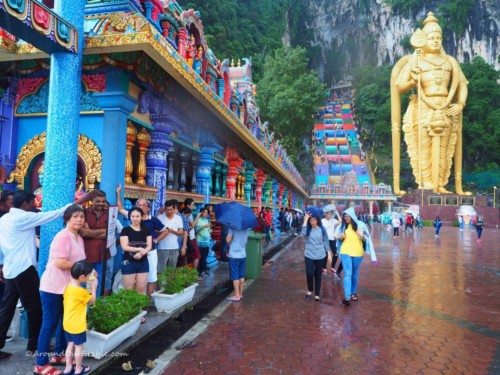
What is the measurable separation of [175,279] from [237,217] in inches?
53.0

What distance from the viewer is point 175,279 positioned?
4.62 metres

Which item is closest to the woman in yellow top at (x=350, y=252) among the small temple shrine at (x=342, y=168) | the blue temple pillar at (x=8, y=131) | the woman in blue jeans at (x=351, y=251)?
the woman in blue jeans at (x=351, y=251)

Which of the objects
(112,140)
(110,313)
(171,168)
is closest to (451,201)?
(171,168)

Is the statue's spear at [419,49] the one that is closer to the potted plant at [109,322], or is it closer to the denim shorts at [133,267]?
the denim shorts at [133,267]

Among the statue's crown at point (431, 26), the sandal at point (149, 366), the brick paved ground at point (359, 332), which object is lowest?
the brick paved ground at point (359, 332)

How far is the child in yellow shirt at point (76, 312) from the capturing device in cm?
265

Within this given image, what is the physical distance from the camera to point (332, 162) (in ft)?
168

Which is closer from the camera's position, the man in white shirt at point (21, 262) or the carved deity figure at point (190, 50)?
the man in white shirt at point (21, 262)

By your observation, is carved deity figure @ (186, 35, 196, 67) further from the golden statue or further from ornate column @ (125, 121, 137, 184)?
the golden statue

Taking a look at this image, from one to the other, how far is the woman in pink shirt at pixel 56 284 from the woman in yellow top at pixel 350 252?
3.87 m

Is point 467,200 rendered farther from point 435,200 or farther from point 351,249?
point 351,249

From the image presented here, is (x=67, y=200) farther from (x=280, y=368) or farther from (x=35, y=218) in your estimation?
(x=280, y=368)

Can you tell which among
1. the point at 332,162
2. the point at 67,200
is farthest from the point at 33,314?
the point at 332,162

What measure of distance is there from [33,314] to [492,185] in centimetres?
4670
